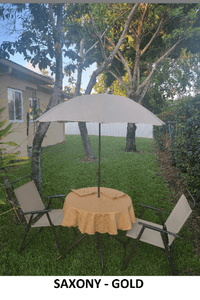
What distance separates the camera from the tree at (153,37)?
977 cm

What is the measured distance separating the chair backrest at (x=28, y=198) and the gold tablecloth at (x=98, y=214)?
2.44ft

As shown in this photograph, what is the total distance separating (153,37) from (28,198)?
11.3 metres

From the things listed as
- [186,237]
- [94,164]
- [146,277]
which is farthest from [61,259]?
[94,164]

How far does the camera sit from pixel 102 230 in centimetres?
266

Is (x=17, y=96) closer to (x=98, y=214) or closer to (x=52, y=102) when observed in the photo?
(x=52, y=102)

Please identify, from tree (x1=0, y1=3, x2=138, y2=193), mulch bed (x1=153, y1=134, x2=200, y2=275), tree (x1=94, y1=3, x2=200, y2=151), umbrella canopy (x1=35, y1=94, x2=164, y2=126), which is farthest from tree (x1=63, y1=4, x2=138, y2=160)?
umbrella canopy (x1=35, y1=94, x2=164, y2=126)

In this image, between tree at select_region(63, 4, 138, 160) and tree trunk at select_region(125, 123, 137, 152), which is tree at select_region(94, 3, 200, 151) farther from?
tree at select_region(63, 4, 138, 160)

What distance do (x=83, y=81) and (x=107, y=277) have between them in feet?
29.0

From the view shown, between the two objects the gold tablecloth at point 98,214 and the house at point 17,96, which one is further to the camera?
the house at point 17,96

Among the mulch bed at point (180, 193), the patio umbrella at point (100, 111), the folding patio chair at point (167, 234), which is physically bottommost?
the mulch bed at point (180, 193)

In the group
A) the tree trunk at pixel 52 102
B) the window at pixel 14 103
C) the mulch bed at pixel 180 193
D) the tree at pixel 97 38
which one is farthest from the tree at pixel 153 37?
the window at pixel 14 103

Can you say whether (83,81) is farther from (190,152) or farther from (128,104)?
(128,104)

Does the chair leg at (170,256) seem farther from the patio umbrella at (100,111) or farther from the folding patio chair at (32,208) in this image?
the patio umbrella at (100,111)

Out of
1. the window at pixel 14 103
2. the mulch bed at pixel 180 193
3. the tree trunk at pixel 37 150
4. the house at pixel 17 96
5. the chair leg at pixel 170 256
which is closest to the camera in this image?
the chair leg at pixel 170 256
